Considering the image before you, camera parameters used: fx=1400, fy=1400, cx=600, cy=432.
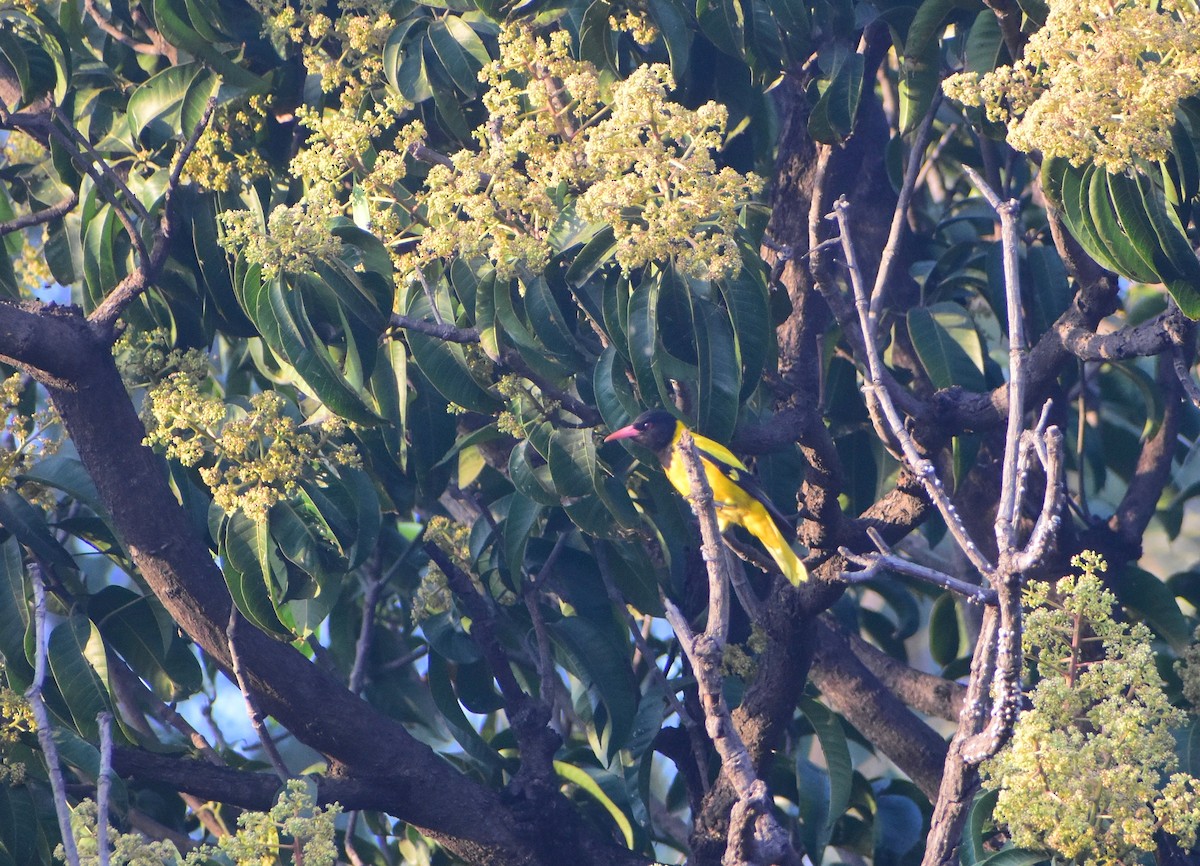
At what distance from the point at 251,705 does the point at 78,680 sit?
56 cm

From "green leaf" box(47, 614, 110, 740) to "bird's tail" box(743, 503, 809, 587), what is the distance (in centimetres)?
177

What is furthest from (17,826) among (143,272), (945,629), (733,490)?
(945,629)

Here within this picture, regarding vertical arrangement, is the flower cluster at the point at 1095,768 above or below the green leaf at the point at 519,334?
below

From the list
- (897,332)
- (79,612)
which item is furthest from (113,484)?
(897,332)

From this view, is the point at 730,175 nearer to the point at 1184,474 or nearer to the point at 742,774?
the point at 742,774

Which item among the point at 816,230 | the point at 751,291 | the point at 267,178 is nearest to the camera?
the point at 751,291

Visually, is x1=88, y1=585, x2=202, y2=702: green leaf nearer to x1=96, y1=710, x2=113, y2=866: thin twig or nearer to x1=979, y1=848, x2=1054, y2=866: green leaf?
x1=96, y1=710, x2=113, y2=866: thin twig

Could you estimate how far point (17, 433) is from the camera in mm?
3393

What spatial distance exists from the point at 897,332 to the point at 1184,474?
1084 mm

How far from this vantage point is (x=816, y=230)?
358 centimetres

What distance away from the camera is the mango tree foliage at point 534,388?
291 cm

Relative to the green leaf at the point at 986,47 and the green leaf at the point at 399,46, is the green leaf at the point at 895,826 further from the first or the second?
the green leaf at the point at 399,46

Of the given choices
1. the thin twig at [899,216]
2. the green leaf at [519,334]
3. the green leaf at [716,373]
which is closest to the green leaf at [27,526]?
the green leaf at [519,334]

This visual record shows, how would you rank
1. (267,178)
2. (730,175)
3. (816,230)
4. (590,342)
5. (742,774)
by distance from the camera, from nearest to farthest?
(742,774) < (730,175) < (816,230) < (590,342) < (267,178)
